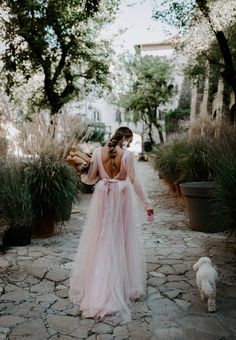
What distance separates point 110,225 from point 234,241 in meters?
2.55

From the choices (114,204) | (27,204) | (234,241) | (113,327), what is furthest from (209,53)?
(113,327)

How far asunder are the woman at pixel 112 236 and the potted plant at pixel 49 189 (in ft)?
6.37

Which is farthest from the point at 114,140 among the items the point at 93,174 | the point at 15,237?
the point at 15,237

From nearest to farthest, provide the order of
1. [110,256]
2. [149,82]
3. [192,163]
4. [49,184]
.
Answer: [110,256]
[49,184]
[192,163]
[149,82]

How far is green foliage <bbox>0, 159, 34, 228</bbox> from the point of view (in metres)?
4.63

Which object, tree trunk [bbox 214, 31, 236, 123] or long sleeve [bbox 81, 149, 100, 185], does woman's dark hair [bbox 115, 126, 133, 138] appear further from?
tree trunk [bbox 214, 31, 236, 123]

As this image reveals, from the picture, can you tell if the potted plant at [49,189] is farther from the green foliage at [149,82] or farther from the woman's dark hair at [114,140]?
the green foliage at [149,82]

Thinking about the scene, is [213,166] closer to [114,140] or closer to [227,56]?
[114,140]

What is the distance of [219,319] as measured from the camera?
8.80 ft

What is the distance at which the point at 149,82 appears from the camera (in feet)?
66.9

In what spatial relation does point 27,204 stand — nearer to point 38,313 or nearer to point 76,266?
point 76,266

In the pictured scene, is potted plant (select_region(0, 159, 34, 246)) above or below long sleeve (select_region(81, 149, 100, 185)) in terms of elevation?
below

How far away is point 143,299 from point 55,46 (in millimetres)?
9733

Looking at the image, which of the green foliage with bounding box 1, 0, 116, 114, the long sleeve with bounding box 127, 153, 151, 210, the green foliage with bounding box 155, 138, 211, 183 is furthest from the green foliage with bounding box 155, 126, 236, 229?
the green foliage with bounding box 1, 0, 116, 114
